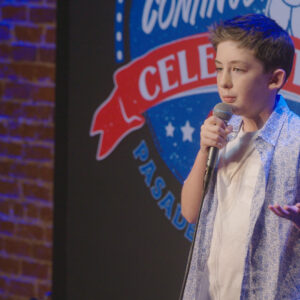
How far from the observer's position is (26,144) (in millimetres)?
2494

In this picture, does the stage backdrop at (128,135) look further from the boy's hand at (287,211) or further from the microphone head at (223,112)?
the boy's hand at (287,211)

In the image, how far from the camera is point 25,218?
8.29 feet

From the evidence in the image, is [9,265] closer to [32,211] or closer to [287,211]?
[32,211]

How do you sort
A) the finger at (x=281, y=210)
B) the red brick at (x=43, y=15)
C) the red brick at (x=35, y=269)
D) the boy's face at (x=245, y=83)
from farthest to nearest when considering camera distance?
the red brick at (x=35, y=269), the red brick at (x=43, y=15), the boy's face at (x=245, y=83), the finger at (x=281, y=210)

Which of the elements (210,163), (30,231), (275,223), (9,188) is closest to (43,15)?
(9,188)

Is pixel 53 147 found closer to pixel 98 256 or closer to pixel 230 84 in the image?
pixel 98 256

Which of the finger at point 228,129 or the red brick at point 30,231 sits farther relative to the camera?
the red brick at point 30,231

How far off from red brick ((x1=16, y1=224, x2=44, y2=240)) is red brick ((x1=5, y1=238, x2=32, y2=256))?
4 centimetres

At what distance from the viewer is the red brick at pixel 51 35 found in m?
2.40

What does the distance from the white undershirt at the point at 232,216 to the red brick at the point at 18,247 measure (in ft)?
4.19

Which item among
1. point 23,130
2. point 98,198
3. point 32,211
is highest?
point 23,130

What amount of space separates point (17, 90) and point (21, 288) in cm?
93

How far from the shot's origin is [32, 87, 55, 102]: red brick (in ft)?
7.97

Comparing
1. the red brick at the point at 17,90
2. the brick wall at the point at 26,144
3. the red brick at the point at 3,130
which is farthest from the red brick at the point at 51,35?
the red brick at the point at 3,130
